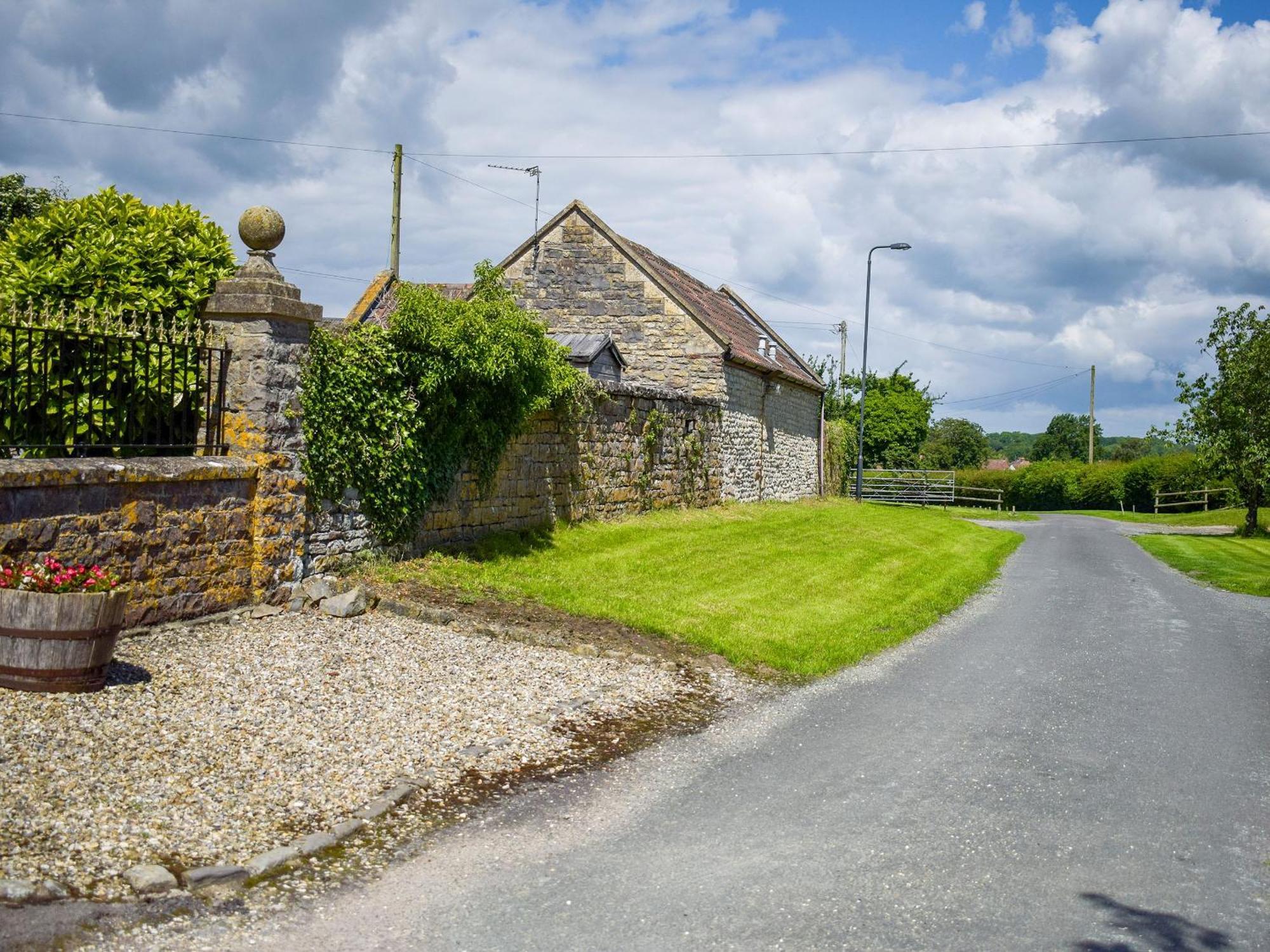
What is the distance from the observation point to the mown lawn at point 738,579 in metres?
12.3

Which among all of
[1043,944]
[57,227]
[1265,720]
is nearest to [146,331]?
[57,227]

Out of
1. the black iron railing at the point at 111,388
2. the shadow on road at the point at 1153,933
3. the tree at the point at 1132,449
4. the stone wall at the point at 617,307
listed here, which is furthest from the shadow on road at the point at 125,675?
the tree at the point at 1132,449

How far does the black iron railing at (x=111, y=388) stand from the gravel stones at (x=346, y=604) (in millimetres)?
1891

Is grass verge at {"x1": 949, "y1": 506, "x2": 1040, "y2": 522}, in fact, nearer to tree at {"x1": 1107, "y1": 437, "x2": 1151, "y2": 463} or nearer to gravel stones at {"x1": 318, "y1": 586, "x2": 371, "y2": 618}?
gravel stones at {"x1": 318, "y1": 586, "x2": 371, "y2": 618}

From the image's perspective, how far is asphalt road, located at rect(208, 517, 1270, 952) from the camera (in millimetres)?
4906

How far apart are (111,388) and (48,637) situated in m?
3.67

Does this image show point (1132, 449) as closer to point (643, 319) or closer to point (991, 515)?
point (991, 515)

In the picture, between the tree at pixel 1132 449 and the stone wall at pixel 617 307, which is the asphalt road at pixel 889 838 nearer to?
the stone wall at pixel 617 307

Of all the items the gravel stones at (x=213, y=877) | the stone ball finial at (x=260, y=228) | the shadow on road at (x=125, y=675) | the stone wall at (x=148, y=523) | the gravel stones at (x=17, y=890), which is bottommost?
the gravel stones at (x=213, y=877)

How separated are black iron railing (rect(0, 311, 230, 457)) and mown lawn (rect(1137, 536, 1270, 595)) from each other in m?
18.0

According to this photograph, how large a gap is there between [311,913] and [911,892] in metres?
2.98

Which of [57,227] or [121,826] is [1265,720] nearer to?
[121,826]

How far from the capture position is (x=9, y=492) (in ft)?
26.3

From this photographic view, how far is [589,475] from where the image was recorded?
61.8 ft
